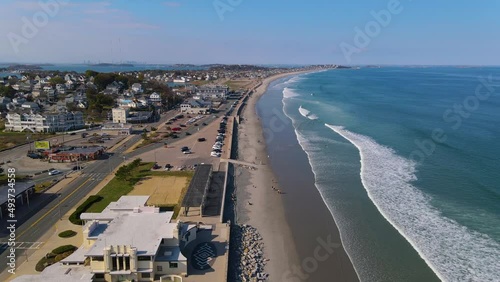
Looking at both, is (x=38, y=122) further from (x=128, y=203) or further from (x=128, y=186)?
(x=128, y=203)

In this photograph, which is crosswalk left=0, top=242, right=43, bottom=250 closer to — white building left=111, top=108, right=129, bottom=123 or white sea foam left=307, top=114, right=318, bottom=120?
white building left=111, top=108, right=129, bottom=123

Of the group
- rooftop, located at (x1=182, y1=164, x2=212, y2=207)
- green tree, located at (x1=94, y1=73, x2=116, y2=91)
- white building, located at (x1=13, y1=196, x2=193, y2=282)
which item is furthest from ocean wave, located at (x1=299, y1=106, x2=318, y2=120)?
green tree, located at (x1=94, y1=73, x2=116, y2=91)

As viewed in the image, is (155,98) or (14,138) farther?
(155,98)

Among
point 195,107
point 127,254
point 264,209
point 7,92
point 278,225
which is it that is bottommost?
point 278,225

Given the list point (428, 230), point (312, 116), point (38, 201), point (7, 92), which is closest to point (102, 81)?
point (7, 92)

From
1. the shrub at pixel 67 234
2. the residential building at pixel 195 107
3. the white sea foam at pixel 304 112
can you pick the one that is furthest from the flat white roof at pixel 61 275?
the white sea foam at pixel 304 112

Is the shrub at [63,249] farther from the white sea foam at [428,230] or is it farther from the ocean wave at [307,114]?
the ocean wave at [307,114]

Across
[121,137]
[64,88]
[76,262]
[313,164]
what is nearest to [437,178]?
[313,164]
